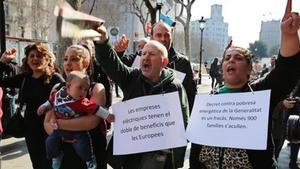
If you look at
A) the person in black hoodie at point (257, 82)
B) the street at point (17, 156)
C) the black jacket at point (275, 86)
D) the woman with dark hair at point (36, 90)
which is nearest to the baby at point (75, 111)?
the woman with dark hair at point (36, 90)

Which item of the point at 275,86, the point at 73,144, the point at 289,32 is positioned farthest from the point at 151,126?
the point at 289,32

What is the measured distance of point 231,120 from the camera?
271 centimetres

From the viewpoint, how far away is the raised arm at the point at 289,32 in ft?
7.93

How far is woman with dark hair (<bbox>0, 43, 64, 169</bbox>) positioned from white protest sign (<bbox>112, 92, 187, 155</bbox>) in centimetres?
121

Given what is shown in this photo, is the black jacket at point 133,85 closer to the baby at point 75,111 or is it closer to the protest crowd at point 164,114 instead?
the protest crowd at point 164,114

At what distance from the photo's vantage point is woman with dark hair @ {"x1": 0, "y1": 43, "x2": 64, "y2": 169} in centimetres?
397

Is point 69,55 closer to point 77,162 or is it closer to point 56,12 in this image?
point 77,162

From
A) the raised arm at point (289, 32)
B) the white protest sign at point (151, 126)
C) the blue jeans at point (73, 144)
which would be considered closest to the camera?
the raised arm at point (289, 32)

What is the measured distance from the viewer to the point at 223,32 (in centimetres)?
14575

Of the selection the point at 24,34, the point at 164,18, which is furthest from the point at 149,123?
the point at 24,34

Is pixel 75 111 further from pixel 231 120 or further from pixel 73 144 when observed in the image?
pixel 231 120

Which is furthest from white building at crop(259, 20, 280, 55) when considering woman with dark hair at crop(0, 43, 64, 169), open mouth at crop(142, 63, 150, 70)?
open mouth at crop(142, 63, 150, 70)

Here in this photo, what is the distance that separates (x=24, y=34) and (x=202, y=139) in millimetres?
57807

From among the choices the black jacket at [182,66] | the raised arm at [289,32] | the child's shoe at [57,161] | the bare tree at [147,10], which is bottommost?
the child's shoe at [57,161]
